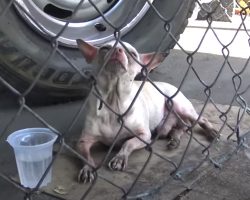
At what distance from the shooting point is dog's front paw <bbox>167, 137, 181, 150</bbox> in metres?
2.07

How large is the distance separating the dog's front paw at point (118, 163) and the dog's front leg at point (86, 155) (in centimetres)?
8

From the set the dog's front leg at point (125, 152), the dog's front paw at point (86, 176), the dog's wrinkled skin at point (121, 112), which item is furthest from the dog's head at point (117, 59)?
the dog's front paw at point (86, 176)

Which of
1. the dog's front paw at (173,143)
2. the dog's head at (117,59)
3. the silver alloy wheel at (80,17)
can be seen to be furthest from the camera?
the silver alloy wheel at (80,17)

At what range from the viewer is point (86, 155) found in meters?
1.93

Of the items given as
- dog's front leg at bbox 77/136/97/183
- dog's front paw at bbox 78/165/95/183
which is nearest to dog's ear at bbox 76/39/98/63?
dog's front leg at bbox 77/136/97/183

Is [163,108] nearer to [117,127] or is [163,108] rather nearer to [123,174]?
[117,127]

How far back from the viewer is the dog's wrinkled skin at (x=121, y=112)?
6.13 feet

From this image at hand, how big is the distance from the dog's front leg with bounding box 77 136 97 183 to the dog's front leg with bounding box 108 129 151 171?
0.28 ft

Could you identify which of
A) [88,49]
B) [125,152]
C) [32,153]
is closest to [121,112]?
[125,152]

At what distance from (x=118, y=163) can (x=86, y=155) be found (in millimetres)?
138

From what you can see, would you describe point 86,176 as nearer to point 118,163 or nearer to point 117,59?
point 118,163

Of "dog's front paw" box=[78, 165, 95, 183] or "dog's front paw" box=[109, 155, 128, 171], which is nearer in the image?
"dog's front paw" box=[78, 165, 95, 183]

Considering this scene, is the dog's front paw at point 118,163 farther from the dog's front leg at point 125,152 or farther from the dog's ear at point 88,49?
the dog's ear at point 88,49

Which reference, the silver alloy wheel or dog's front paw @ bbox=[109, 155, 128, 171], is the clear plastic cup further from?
the silver alloy wheel
